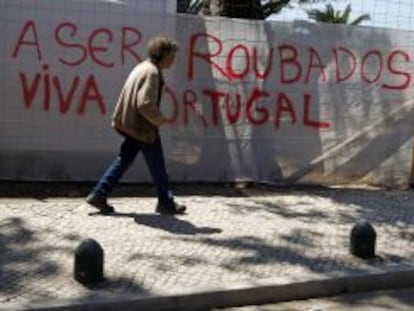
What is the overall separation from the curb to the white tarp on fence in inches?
122

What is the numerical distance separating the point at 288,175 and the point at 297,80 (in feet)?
3.48

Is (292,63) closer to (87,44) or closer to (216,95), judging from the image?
(216,95)

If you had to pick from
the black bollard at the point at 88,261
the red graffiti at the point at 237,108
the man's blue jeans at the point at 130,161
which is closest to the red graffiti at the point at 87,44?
the red graffiti at the point at 237,108

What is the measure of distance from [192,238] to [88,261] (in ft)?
5.26

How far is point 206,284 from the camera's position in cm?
645

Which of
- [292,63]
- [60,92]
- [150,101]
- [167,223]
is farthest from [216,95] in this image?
[167,223]

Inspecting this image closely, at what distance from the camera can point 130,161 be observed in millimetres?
8266

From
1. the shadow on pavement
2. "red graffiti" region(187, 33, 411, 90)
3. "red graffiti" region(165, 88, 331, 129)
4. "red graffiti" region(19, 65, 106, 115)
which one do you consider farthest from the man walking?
"red graffiti" region(187, 33, 411, 90)

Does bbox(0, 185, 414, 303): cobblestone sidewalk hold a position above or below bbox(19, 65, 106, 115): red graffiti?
below

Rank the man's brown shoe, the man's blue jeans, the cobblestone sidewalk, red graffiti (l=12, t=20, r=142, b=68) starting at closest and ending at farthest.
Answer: the cobblestone sidewalk, the man's blue jeans, the man's brown shoe, red graffiti (l=12, t=20, r=142, b=68)

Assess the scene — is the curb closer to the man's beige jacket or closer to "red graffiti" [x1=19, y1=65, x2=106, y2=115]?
the man's beige jacket

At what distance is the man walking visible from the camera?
7906 millimetres

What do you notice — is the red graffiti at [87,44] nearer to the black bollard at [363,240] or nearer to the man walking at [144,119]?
the man walking at [144,119]

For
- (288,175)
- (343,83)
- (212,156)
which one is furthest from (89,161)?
(343,83)
